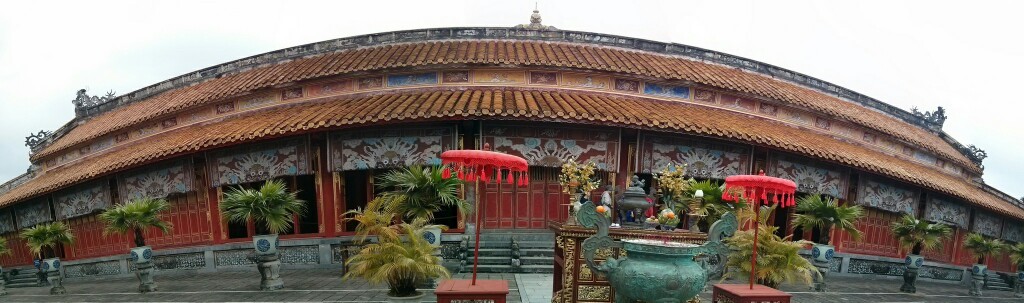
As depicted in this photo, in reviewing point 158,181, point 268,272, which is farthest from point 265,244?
point 158,181

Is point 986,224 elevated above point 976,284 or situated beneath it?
elevated above

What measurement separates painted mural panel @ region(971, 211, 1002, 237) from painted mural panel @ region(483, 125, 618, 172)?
1435 cm

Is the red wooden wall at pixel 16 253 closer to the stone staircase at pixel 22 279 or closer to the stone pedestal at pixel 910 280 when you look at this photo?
the stone staircase at pixel 22 279

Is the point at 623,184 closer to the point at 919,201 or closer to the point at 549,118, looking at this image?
the point at 549,118

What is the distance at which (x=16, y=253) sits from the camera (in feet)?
69.1

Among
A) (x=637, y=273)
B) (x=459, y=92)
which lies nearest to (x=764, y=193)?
(x=637, y=273)

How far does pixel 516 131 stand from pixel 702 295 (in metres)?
6.04

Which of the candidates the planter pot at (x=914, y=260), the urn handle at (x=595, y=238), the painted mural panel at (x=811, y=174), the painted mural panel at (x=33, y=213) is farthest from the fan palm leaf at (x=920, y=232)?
the painted mural panel at (x=33, y=213)

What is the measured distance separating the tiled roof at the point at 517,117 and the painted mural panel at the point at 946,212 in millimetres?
590

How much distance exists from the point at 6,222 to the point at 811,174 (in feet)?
97.0

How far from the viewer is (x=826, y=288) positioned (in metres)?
12.1

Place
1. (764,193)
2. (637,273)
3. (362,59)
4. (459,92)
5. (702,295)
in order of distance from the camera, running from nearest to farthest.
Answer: (637,273), (764,193), (702,295), (459,92), (362,59)

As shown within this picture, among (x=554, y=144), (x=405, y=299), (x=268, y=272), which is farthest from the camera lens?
(x=554, y=144)

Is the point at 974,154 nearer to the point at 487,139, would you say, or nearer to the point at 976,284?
the point at 976,284
